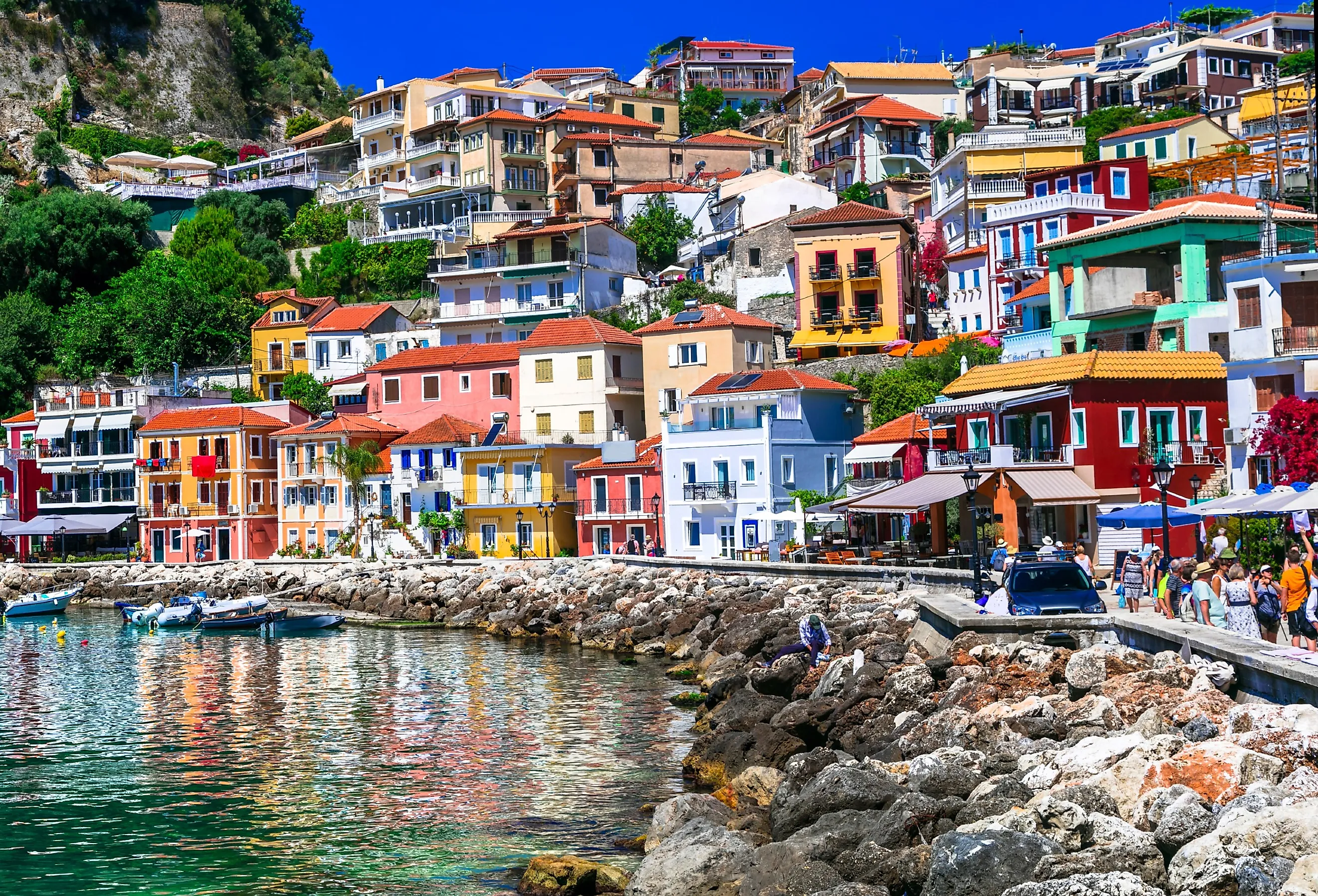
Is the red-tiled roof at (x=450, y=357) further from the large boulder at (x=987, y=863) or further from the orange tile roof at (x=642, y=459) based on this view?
the large boulder at (x=987, y=863)

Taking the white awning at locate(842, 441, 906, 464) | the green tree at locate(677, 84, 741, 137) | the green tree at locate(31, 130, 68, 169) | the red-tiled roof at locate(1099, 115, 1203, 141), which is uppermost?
the green tree at locate(677, 84, 741, 137)

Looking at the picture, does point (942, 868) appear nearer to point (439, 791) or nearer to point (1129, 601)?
point (439, 791)

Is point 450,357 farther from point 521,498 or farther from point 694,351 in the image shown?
point 694,351

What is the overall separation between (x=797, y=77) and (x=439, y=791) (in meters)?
89.4

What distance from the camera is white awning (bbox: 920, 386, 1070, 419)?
41656 mm

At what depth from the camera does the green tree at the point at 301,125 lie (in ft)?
393

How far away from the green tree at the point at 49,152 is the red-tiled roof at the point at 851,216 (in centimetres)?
6325

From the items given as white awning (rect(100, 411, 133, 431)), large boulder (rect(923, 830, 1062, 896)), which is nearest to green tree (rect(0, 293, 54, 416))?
white awning (rect(100, 411, 133, 431))

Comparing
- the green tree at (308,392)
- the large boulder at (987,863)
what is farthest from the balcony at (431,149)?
the large boulder at (987,863)

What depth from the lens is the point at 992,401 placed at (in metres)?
43.3

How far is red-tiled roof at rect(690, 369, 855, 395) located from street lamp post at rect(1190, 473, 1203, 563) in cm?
1835

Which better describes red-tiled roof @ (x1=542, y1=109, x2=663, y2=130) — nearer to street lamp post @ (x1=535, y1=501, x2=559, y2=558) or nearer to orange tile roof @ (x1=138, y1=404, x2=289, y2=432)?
orange tile roof @ (x1=138, y1=404, x2=289, y2=432)

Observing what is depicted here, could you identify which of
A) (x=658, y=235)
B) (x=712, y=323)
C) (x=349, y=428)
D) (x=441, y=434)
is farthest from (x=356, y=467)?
(x=658, y=235)

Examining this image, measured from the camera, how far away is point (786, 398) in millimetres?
56125
